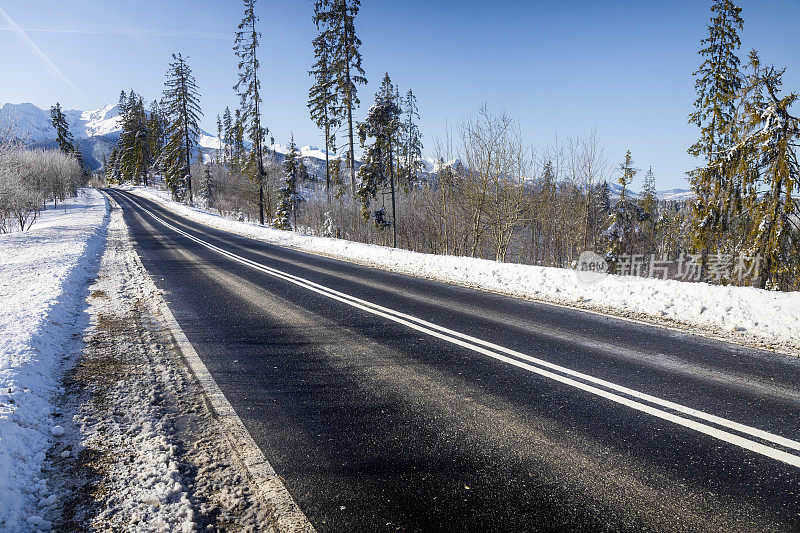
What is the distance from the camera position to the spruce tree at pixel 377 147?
1168 inches

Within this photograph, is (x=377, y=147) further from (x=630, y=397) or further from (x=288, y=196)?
(x=630, y=397)

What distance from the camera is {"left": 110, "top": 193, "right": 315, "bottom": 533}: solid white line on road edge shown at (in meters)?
2.31

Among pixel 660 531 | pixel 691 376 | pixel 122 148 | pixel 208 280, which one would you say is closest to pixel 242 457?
pixel 660 531

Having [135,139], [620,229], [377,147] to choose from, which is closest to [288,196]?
[377,147]

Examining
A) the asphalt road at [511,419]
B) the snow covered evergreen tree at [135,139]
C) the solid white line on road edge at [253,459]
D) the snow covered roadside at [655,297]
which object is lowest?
the solid white line on road edge at [253,459]

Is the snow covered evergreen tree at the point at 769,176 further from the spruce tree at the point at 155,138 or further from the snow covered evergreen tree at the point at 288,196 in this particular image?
the spruce tree at the point at 155,138

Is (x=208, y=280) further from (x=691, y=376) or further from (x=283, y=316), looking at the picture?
(x=691, y=376)

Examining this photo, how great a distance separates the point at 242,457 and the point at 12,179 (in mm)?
30002

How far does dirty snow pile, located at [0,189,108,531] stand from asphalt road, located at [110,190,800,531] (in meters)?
1.42

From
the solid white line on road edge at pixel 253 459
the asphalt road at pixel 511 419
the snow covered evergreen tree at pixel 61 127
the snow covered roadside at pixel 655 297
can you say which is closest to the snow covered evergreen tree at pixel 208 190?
the snow covered evergreen tree at pixel 61 127

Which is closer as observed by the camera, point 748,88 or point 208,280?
point 208,280

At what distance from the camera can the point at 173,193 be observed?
57625mm

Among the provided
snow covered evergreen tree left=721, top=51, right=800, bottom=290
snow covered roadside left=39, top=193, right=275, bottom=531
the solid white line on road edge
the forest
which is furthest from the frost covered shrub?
snow covered evergreen tree left=721, top=51, right=800, bottom=290

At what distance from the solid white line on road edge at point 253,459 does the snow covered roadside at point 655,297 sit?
6129 mm
